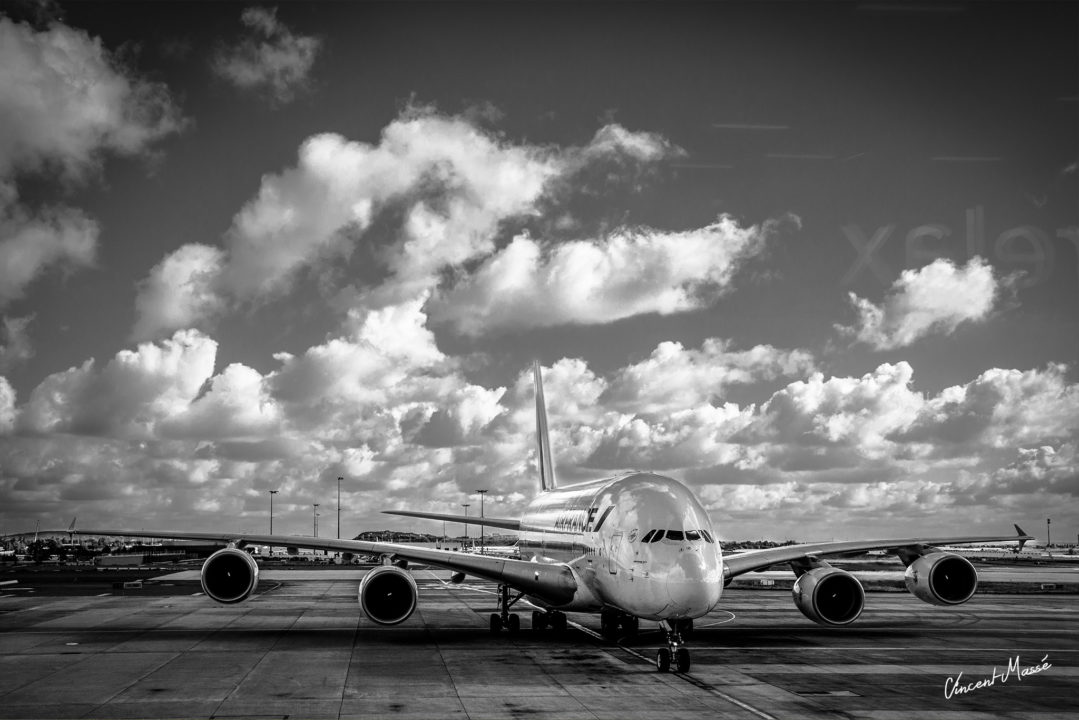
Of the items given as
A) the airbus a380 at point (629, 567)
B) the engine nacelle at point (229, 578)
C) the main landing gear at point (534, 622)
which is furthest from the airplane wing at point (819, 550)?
the engine nacelle at point (229, 578)

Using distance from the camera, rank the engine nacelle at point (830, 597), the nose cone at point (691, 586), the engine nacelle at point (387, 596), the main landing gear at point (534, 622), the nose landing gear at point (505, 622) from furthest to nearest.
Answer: the nose landing gear at point (505, 622) → the main landing gear at point (534, 622) → the engine nacelle at point (830, 597) → the engine nacelle at point (387, 596) → the nose cone at point (691, 586)

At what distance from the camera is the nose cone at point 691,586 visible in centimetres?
1797

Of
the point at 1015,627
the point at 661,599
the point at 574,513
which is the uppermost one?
the point at 574,513

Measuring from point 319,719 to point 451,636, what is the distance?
12995 mm

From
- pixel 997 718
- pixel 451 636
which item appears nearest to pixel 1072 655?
pixel 997 718

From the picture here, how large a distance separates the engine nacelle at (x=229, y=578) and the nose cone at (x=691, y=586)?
1280 cm

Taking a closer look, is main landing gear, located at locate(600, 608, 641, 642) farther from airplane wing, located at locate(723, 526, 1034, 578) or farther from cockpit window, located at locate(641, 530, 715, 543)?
cockpit window, located at locate(641, 530, 715, 543)

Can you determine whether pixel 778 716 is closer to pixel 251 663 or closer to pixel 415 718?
pixel 415 718

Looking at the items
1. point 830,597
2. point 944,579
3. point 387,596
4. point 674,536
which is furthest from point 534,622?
point 944,579

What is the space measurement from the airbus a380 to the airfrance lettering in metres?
0.06

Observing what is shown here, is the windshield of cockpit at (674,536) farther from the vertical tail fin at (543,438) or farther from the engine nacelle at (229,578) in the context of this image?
the vertical tail fin at (543,438)

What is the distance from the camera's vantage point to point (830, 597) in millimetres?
24016

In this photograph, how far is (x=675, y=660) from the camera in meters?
18.5

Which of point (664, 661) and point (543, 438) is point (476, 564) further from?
point (543, 438)
